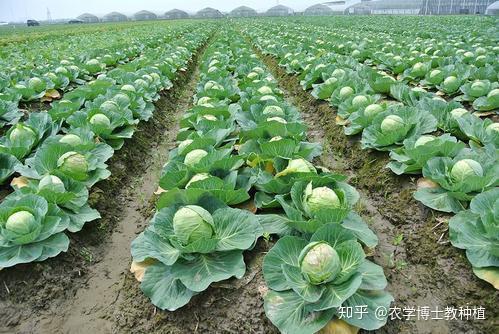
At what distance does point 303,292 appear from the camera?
2547 millimetres

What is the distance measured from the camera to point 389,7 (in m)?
66.7

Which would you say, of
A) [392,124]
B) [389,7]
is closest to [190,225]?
[392,124]

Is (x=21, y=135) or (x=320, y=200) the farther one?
(x=21, y=135)

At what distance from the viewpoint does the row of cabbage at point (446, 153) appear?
2.95 metres

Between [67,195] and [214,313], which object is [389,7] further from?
[214,313]

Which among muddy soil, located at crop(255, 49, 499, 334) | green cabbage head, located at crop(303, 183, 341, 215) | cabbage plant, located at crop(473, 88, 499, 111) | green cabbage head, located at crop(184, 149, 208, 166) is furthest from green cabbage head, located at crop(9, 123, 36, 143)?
cabbage plant, located at crop(473, 88, 499, 111)

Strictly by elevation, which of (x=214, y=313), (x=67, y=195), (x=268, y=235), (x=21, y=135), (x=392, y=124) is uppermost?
(x=21, y=135)

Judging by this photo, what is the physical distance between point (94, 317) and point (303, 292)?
1.76m

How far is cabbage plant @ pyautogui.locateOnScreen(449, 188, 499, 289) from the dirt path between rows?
281 centimetres

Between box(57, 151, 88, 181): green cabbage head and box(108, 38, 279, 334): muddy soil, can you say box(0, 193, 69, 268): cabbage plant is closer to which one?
box(57, 151, 88, 181): green cabbage head

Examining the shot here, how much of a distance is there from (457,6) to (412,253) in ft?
198

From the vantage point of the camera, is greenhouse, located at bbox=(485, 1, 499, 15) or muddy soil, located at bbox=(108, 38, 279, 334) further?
greenhouse, located at bbox=(485, 1, 499, 15)

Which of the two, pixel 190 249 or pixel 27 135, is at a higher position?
pixel 27 135

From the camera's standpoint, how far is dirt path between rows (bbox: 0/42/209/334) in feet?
10.1
